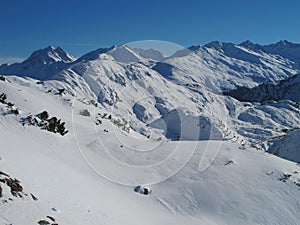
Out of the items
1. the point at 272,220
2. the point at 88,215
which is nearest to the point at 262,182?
the point at 272,220

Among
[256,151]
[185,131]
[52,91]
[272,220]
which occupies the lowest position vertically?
[272,220]

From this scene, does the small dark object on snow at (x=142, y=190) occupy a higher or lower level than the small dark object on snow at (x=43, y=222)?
higher

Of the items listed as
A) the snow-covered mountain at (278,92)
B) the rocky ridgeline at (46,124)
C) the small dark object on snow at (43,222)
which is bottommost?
the small dark object on snow at (43,222)

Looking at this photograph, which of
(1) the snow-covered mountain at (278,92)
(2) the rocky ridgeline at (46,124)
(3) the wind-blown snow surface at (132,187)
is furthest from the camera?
(1) the snow-covered mountain at (278,92)

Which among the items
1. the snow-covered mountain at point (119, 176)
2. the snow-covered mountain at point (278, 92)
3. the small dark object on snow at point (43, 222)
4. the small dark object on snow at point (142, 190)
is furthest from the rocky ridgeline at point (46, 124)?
the snow-covered mountain at point (278, 92)

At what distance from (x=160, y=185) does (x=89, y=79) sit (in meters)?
124

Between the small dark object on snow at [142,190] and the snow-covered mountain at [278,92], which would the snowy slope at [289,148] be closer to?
the small dark object on snow at [142,190]

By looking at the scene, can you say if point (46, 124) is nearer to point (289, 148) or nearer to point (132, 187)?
point (132, 187)

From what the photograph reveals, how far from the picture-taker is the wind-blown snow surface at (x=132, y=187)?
37.2 ft

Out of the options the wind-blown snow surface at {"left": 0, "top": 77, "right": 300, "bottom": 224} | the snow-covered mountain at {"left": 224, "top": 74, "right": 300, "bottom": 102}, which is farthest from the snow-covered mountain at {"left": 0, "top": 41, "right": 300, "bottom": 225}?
the snow-covered mountain at {"left": 224, "top": 74, "right": 300, "bottom": 102}

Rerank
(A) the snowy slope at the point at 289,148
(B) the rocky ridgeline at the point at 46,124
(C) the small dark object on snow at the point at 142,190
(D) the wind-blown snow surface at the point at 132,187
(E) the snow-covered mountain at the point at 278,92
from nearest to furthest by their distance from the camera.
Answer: (D) the wind-blown snow surface at the point at 132,187 < (C) the small dark object on snow at the point at 142,190 < (B) the rocky ridgeline at the point at 46,124 < (A) the snowy slope at the point at 289,148 < (E) the snow-covered mountain at the point at 278,92

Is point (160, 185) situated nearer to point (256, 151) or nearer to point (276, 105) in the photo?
point (256, 151)

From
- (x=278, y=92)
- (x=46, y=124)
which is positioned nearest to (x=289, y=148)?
(x=46, y=124)

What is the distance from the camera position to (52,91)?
31266mm
